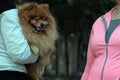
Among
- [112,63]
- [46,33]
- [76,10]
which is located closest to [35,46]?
[46,33]

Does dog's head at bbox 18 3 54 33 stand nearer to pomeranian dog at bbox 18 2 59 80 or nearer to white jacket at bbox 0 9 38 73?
pomeranian dog at bbox 18 2 59 80

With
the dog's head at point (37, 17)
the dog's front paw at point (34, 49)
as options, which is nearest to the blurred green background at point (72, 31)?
the dog's head at point (37, 17)

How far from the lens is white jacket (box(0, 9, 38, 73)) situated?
4.30 m

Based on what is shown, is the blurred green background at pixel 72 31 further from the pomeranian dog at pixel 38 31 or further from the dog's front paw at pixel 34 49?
the dog's front paw at pixel 34 49

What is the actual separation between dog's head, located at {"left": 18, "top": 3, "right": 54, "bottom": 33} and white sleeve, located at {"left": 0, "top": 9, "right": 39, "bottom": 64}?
0.72ft

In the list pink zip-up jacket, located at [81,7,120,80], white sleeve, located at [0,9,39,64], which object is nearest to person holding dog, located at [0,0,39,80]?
white sleeve, located at [0,9,39,64]

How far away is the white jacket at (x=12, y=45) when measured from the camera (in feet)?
14.1

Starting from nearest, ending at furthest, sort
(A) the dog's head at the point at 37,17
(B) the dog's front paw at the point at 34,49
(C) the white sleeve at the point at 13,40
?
(C) the white sleeve at the point at 13,40 < (B) the dog's front paw at the point at 34,49 < (A) the dog's head at the point at 37,17

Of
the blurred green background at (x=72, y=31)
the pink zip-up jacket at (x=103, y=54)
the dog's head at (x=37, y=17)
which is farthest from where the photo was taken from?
the blurred green background at (x=72, y=31)

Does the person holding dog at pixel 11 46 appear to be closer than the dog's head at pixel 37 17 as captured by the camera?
Yes

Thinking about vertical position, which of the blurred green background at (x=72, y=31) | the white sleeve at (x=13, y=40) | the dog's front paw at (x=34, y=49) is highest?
the white sleeve at (x=13, y=40)

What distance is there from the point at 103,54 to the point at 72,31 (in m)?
4.13

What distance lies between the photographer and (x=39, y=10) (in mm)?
4715

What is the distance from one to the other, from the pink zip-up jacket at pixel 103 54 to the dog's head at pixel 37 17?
1.69 feet
